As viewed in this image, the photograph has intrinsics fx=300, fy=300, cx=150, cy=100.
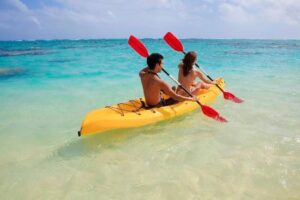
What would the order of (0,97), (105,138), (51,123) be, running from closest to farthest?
1. (105,138)
2. (51,123)
3. (0,97)

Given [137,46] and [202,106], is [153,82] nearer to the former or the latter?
[202,106]

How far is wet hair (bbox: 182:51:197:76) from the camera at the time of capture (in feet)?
19.4

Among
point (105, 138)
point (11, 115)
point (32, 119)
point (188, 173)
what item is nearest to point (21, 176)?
point (105, 138)

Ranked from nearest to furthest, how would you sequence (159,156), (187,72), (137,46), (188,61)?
(159,156), (188,61), (187,72), (137,46)

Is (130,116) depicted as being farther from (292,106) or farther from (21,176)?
(292,106)

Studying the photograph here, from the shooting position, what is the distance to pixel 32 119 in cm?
642

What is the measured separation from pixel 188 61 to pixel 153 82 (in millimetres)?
1253

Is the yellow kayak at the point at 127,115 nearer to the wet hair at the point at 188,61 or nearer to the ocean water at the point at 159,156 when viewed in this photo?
the ocean water at the point at 159,156

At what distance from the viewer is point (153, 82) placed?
5113 millimetres

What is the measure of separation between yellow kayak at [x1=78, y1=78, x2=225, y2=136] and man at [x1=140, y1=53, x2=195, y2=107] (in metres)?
0.19

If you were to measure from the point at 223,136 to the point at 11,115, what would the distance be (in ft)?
15.4

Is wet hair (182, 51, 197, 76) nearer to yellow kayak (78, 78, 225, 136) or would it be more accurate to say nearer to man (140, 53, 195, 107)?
yellow kayak (78, 78, 225, 136)

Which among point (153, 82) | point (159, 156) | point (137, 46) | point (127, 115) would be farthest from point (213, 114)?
point (137, 46)

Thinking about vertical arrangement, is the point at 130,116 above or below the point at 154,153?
above
